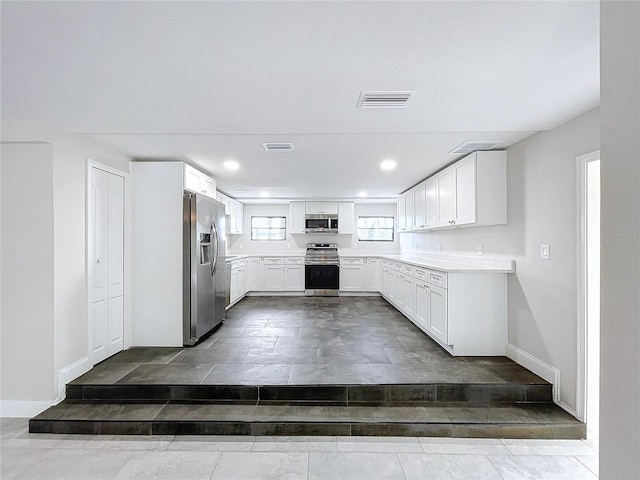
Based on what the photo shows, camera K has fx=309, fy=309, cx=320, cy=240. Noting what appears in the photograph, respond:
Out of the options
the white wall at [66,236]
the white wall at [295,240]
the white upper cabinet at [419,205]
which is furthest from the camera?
the white wall at [295,240]

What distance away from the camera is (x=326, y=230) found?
7.33 metres

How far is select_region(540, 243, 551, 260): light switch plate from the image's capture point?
281 centimetres

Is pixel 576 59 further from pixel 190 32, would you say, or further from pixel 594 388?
pixel 594 388

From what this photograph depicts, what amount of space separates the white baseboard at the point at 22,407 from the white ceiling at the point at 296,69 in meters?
2.43

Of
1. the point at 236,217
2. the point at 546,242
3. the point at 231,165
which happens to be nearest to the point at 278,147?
the point at 231,165

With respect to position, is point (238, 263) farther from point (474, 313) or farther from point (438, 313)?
point (474, 313)

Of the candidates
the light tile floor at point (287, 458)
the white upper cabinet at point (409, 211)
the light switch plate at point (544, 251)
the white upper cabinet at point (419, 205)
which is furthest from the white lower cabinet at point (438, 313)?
the white upper cabinet at point (409, 211)

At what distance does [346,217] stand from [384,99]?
5184 mm

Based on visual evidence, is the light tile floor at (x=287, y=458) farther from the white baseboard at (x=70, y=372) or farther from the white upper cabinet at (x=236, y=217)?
the white upper cabinet at (x=236, y=217)

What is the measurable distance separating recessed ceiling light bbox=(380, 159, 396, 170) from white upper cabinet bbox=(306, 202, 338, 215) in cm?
310

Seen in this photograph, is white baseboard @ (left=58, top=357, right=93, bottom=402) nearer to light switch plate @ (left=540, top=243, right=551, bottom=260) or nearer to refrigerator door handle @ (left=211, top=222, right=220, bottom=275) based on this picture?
refrigerator door handle @ (left=211, top=222, right=220, bottom=275)

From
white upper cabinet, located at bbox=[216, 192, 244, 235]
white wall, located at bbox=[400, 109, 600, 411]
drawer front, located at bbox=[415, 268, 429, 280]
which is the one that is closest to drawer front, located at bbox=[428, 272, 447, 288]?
drawer front, located at bbox=[415, 268, 429, 280]

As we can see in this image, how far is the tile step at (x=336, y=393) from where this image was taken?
271 cm

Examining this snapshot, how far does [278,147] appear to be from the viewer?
335 centimetres
